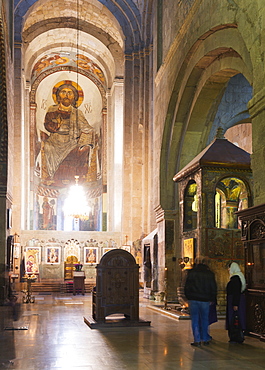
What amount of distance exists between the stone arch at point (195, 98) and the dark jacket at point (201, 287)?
5636 millimetres

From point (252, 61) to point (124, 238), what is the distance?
15.1 m

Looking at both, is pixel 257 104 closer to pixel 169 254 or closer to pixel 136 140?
pixel 169 254

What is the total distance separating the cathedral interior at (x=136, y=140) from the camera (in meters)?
10.7

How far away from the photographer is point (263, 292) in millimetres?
7129

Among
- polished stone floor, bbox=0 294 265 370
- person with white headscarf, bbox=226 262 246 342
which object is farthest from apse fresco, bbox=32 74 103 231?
person with white headscarf, bbox=226 262 246 342

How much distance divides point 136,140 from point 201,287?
16234 millimetres

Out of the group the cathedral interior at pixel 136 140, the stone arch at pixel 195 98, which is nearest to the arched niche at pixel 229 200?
the cathedral interior at pixel 136 140

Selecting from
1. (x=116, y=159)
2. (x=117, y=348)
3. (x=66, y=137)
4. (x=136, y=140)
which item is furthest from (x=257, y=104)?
(x=66, y=137)

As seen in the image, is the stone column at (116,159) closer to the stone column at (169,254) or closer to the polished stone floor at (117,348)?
the stone column at (169,254)

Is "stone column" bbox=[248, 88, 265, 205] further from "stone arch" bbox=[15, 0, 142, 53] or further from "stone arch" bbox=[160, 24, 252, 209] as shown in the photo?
"stone arch" bbox=[15, 0, 142, 53]

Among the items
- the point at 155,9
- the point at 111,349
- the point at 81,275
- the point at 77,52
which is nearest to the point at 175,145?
the point at 155,9

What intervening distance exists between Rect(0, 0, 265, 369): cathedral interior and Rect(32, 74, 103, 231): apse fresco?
78mm

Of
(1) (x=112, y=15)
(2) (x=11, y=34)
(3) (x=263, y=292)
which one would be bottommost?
(3) (x=263, y=292)

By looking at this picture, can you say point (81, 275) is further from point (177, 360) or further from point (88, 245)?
point (177, 360)
